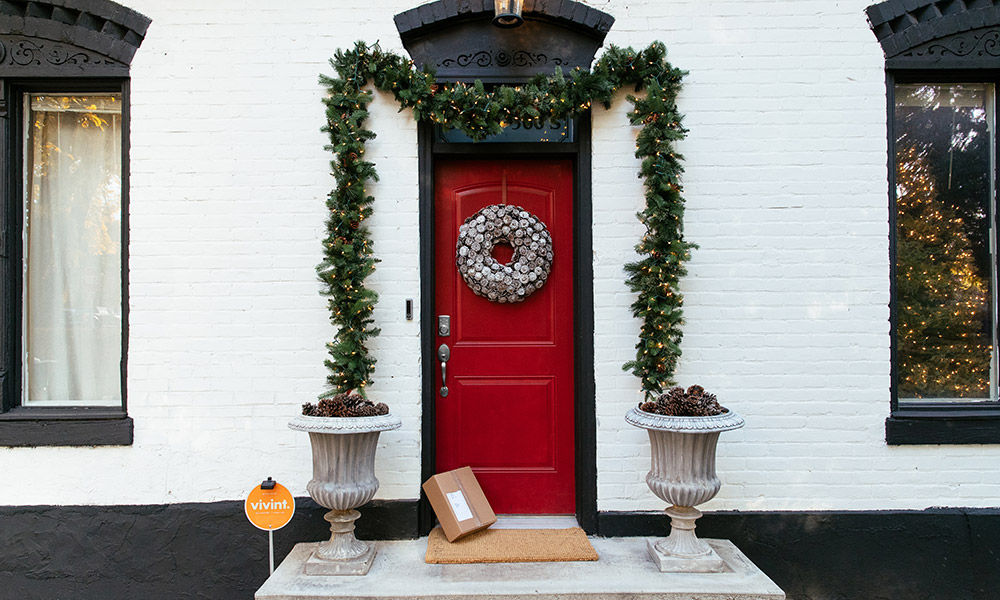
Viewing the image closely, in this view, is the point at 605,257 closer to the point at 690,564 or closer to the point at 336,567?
Answer: the point at 690,564

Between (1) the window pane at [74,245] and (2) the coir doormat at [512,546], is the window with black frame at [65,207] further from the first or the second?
(2) the coir doormat at [512,546]

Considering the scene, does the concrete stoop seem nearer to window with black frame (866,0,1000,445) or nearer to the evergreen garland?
the evergreen garland

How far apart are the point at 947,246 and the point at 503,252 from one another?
2.69 metres

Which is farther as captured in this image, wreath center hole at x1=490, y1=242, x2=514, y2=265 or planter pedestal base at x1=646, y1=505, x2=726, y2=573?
wreath center hole at x1=490, y1=242, x2=514, y2=265

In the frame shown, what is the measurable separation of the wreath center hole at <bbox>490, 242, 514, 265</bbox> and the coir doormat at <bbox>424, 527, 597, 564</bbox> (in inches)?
63.0

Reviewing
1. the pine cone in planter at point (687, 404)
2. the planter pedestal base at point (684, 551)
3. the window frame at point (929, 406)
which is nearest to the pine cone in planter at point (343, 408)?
the pine cone in planter at point (687, 404)

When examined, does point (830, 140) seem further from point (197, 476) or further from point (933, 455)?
point (197, 476)

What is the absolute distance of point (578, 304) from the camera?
3660 mm

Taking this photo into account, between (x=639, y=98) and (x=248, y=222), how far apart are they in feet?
7.93

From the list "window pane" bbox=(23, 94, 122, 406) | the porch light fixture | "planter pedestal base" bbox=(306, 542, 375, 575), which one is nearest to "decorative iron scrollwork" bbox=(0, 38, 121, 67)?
"window pane" bbox=(23, 94, 122, 406)

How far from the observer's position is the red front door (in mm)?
3738

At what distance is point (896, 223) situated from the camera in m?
3.63

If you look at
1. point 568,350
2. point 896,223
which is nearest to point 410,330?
point 568,350

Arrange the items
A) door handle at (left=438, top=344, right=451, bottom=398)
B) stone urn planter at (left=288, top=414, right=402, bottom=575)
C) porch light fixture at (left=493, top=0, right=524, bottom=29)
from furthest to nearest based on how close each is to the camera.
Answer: door handle at (left=438, top=344, right=451, bottom=398)
porch light fixture at (left=493, top=0, right=524, bottom=29)
stone urn planter at (left=288, top=414, right=402, bottom=575)
